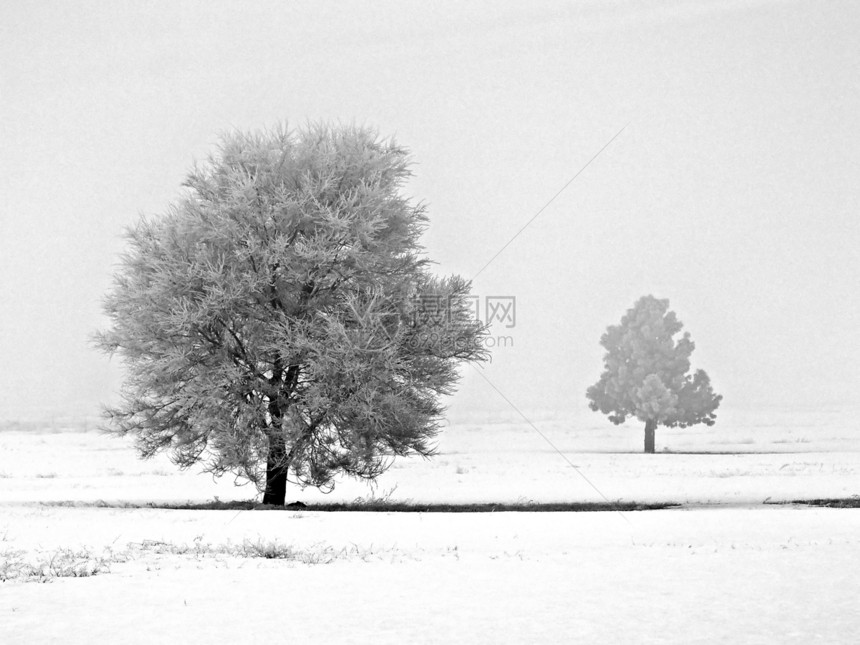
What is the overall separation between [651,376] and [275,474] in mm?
31507

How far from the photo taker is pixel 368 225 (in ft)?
68.8

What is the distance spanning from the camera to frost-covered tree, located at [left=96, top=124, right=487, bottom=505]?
2053 cm

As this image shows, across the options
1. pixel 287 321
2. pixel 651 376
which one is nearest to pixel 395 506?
pixel 287 321

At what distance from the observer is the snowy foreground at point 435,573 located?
24.6 feet

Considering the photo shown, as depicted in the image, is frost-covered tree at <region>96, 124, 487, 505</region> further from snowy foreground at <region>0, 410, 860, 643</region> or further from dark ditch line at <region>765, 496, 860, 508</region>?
dark ditch line at <region>765, 496, 860, 508</region>

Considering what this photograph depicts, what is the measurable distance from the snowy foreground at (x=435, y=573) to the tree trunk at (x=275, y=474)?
7.05ft

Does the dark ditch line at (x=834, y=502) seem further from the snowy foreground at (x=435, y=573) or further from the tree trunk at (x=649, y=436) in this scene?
the tree trunk at (x=649, y=436)

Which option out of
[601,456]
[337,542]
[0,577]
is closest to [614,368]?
[601,456]

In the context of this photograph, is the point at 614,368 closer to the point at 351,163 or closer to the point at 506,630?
the point at 351,163

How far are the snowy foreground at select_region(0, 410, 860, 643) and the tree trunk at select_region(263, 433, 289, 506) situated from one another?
215 centimetres

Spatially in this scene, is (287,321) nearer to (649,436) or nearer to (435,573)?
(435,573)

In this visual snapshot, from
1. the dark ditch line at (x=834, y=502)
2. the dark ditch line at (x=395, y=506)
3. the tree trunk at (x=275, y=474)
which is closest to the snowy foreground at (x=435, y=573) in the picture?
the dark ditch line at (x=834, y=502)

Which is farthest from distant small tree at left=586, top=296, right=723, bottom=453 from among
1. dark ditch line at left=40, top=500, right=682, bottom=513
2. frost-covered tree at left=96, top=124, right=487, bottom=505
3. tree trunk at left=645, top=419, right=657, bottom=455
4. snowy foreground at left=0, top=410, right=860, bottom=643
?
frost-covered tree at left=96, top=124, right=487, bottom=505

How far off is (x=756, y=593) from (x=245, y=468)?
1436cm
